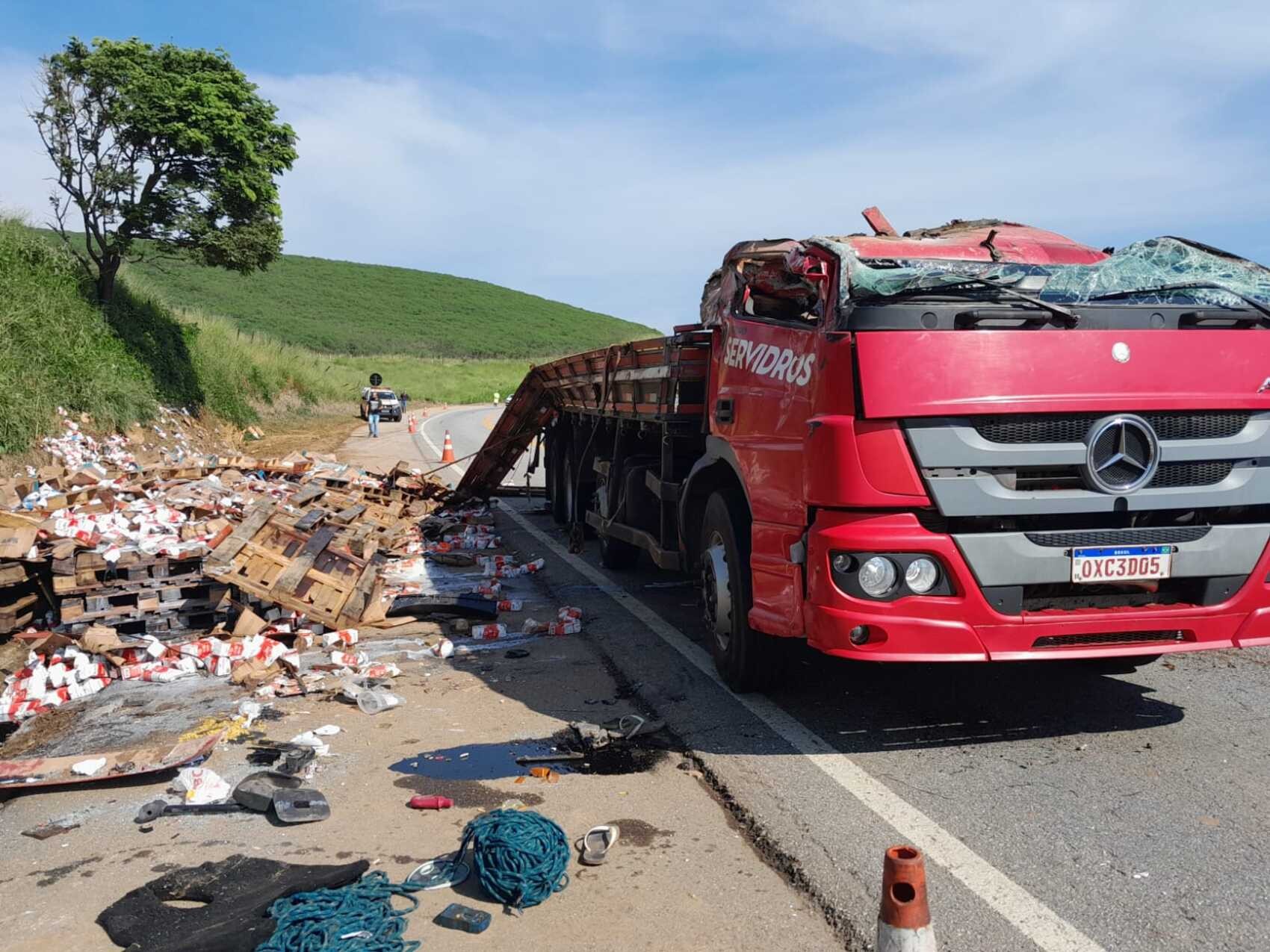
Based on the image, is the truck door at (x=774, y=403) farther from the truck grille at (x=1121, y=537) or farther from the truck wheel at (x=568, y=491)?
the truck wheel at (x=568, y=491)

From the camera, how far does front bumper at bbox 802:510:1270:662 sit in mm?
4293

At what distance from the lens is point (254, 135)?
2389cm

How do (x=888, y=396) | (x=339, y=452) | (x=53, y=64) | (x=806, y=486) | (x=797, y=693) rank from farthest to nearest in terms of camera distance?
(x=339, y=452) → (x=53, y=64) → (x=797, y=693) → (x=806, y=486) → (x=888, y=396)

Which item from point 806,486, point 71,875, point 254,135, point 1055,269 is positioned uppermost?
point 254,135

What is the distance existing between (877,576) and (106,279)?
884 inches

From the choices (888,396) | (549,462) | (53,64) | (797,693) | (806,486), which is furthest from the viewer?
(53,64)

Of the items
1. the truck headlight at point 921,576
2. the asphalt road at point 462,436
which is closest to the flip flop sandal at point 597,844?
the truck headlight at point 921,576

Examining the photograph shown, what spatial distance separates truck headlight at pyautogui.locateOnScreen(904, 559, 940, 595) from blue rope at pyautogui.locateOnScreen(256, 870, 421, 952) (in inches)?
90.8

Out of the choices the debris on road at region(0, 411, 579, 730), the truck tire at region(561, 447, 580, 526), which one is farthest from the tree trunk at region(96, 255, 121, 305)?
the truck tire at region(561, 447, 580, 526)

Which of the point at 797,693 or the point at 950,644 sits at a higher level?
the point at 950,644

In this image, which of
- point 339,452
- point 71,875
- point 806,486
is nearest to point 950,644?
point 806,486

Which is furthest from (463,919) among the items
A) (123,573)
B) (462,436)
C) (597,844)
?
(462,436)

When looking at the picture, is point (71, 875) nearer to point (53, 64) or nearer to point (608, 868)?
point (608, 868)

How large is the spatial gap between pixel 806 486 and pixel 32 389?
14.8 m
